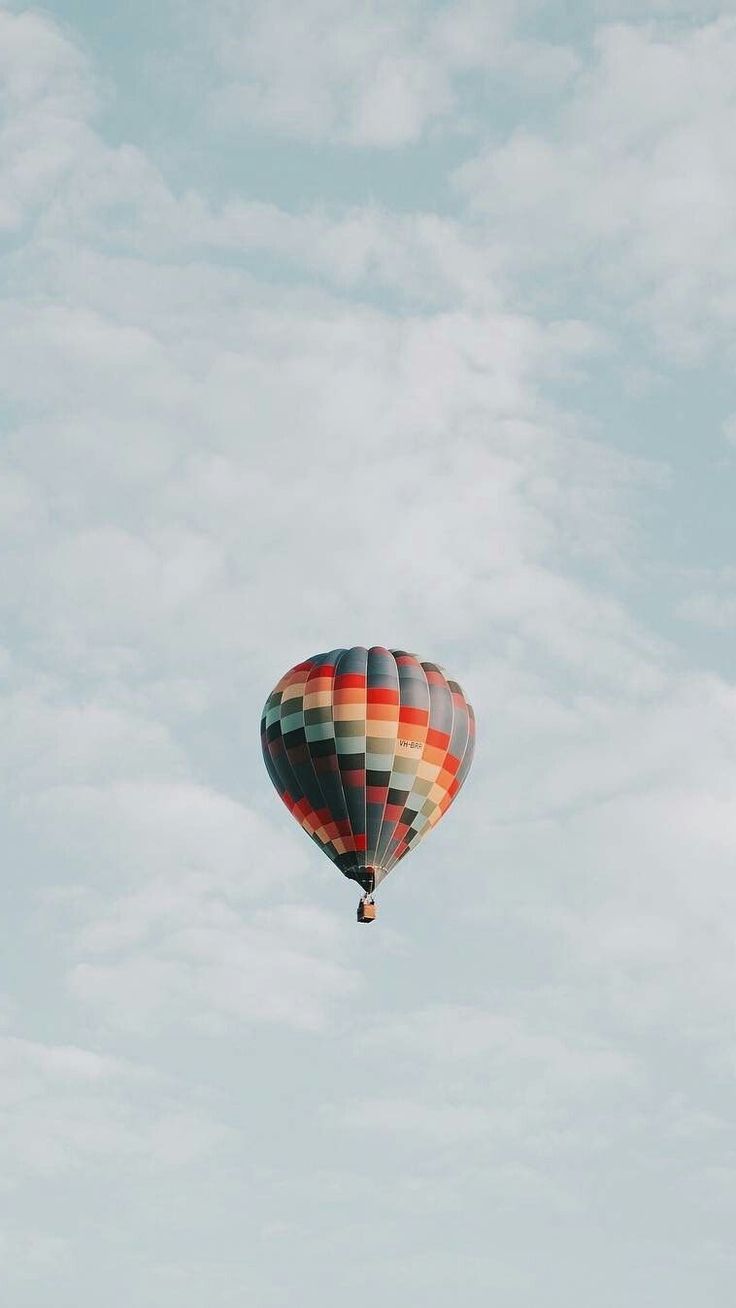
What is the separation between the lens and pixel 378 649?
7688 centimetres

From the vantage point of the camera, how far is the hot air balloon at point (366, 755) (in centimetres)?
7444

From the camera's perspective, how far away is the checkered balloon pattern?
244ft

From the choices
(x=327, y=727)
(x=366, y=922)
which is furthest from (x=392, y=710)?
(x=366, y=922)

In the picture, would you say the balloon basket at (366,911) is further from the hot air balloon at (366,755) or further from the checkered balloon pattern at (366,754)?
the checkered balloon pattern at (366,754)

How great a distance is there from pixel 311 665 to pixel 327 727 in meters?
3.13

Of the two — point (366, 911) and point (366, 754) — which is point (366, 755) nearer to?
point (366, 754)

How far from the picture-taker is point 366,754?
74375 millimetres

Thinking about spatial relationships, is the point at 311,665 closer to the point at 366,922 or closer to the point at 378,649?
the point at 378,649

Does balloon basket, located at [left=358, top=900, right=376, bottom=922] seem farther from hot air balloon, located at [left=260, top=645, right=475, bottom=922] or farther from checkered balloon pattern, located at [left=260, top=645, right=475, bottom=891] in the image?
checkered balloon pattern, located at [left=260, top=645, right=475, bottom=891]

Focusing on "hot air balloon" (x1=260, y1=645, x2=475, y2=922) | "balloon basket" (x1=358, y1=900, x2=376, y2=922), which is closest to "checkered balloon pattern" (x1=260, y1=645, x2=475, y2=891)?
"hot air balloon" (x1=260, y1=645, x2=475, y2=922)

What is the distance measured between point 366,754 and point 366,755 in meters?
0.04

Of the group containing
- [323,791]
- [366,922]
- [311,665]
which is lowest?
[366,922]

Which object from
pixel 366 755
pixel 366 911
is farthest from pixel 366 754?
pixel 366 911

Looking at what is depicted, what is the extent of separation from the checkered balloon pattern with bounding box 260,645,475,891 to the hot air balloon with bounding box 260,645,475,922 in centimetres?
4
